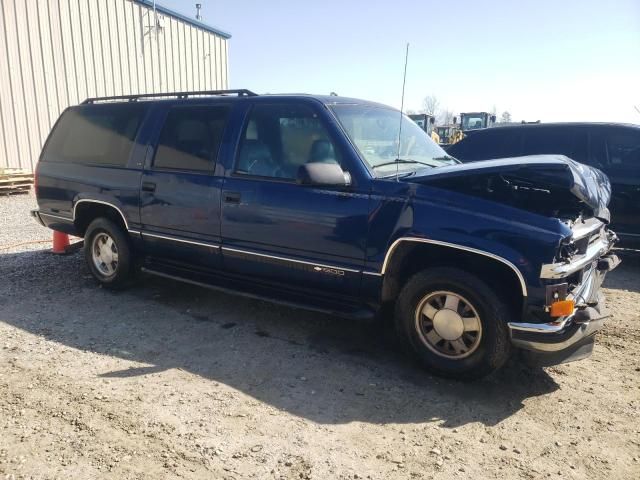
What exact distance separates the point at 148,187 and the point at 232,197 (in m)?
1.10

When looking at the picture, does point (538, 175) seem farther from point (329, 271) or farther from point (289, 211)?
point (289, 211)

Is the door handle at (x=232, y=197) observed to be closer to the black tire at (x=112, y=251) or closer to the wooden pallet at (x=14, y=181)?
the black tire at (x=112, y=251)

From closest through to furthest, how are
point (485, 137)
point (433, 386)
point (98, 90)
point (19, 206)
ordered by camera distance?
point (433, 386), point (485, 137), point (19, 206), point (98, 90)

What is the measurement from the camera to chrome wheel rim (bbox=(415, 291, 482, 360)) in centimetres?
344

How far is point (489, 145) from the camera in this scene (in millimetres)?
7762

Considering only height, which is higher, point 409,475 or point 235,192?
point 235,192

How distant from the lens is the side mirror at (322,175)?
3.55m

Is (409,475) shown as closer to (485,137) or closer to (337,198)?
(337,198)

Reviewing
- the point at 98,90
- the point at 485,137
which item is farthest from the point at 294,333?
the point at 98,90

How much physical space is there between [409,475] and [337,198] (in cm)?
195

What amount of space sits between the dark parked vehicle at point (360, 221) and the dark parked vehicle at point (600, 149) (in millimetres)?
2759

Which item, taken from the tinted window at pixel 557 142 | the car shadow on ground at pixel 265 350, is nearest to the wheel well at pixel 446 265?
the car shadow on ground at pixel 265 350

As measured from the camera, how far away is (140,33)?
15977 millimetres

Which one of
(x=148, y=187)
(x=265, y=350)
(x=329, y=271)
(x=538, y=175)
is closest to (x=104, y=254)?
(x=148, y=187)
